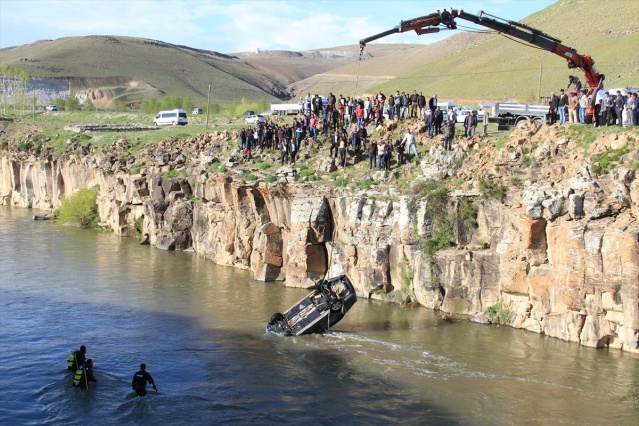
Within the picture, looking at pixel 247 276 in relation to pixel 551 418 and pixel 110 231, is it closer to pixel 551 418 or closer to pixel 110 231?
pixel 110 231

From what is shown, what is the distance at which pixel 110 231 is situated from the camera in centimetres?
5184

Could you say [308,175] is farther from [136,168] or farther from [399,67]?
[399,67]

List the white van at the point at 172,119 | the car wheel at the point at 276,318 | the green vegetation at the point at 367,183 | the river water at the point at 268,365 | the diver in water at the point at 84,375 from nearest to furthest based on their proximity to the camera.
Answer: the river water at the point at 268,365
the diver in water at the point at 84,375
the car wheel at the point at 276,318
the green vegetation at the point at 367,183
the white van at the point at 172,119

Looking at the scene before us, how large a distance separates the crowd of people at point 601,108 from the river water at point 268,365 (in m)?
10.5

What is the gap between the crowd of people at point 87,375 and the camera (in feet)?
75.2

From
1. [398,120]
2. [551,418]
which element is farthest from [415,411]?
[398,120]

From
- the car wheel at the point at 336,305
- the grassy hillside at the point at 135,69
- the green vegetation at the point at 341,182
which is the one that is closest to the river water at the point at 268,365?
the car wheel at the point at 336,305

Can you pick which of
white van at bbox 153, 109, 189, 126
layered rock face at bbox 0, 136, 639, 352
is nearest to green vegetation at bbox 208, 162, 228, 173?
layered rock face at bbox 0, 136, 639, 352

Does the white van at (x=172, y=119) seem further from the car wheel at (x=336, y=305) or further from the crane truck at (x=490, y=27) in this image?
the car wheel at (x=336, y=305)

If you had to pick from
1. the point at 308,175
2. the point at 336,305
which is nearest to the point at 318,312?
the point at 336,305

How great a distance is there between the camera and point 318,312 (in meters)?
28.7

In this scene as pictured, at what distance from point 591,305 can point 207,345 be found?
14456mm

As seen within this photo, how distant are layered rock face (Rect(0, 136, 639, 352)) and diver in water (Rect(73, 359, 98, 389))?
14246 millimetres

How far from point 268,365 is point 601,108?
62.5 feet
